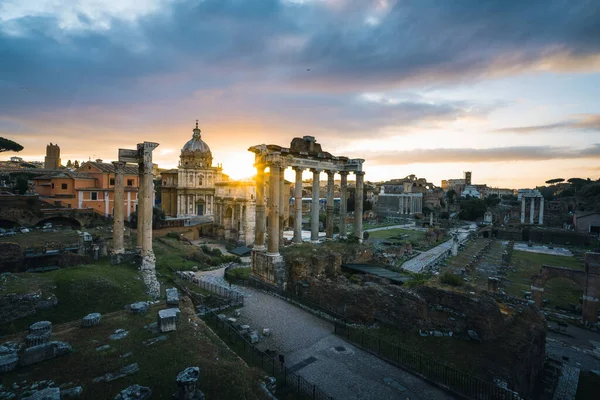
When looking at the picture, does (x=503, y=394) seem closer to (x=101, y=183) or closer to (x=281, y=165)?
(x=281, y=165)

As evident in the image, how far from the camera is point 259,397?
6781 millimetres

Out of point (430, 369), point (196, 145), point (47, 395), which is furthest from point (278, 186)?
point (196, 145)

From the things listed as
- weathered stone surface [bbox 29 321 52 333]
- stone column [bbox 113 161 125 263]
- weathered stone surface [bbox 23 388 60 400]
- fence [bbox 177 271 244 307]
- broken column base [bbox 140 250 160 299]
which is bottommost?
fence [bbox 177 271 244 307]

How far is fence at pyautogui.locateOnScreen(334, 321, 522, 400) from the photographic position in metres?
8.69

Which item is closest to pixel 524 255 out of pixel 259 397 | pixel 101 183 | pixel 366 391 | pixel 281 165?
pixel 281 165

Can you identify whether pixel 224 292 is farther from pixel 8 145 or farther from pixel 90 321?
pixel 8 145

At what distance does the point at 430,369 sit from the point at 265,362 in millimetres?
5558

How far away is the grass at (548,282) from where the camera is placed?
23.3 m

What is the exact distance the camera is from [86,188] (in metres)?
39.0

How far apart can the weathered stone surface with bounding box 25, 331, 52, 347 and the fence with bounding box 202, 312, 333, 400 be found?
18.2ft

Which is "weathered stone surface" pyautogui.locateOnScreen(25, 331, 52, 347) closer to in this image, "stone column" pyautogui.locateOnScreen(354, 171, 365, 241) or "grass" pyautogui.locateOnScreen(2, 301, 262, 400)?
"grass" pyautogui.locateOnScreen(2, 301, 262, 400)

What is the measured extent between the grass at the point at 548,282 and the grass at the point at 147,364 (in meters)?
24.7

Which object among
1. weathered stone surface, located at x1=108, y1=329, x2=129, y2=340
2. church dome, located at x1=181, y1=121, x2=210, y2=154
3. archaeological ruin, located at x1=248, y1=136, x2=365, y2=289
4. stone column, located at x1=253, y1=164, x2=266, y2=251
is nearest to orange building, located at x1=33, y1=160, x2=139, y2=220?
church dome, located at x1=181, y1=121, x2=210, y2=154

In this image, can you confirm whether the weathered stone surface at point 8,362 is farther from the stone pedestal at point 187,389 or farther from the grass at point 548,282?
the grass at point 548,282
